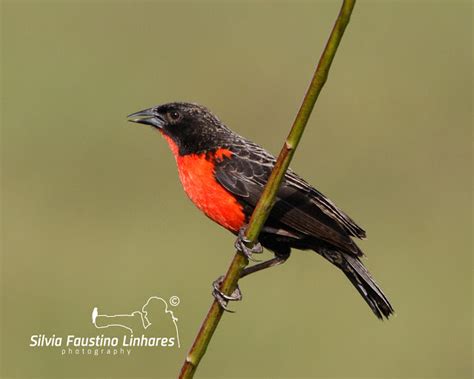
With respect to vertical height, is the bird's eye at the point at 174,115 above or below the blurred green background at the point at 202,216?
above

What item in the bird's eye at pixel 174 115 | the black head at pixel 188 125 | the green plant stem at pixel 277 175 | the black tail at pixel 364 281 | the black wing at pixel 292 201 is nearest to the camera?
the green plant stem at pixel 277 175

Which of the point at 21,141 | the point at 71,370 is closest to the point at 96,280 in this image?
the point at 71,370

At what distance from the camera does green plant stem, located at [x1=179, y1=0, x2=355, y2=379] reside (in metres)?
2.85

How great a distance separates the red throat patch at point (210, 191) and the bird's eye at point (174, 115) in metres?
0.23

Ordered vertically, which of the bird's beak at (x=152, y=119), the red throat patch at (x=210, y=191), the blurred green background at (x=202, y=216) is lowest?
the blurred green background at (x=202, y=216)

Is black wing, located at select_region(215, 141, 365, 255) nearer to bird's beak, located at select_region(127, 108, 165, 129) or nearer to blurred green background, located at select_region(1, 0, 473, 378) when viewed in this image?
bird's beak, located at select_region(127, 108, 165, 129)

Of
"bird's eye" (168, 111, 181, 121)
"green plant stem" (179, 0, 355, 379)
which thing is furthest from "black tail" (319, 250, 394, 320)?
"green plant stem" (179, 0, 355, 379)

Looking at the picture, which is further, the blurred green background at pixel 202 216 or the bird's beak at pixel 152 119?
the blurred green background at pixel 202 216

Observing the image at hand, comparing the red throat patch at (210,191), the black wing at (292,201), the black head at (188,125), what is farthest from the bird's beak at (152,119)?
the black wing at (292,201)

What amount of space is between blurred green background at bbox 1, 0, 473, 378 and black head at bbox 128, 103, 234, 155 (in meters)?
3.15

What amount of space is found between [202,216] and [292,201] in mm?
6866

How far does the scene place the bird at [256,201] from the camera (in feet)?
16.0

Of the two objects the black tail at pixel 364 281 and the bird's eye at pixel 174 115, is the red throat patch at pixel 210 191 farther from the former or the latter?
the black tail at pixel 364 281

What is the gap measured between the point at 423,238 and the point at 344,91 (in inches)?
144
